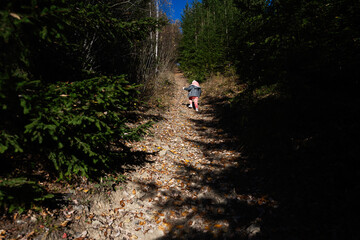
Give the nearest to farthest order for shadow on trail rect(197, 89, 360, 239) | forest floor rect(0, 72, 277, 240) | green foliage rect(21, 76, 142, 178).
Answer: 1. green foliage rect(21, 76, 142, 178)
2. shadow on trail rect(197, 89, 360, 239)
3. forest floor rect(0, 72, 277, 240)

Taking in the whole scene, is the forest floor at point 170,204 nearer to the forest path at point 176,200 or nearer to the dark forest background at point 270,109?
the forest path at point 176,200

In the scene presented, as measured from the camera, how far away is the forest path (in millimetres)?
3584

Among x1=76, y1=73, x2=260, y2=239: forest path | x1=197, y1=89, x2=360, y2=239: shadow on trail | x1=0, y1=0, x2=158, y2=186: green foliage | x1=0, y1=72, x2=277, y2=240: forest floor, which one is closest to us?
x1=0, y1=0, x2=158, y2=186: green foliage

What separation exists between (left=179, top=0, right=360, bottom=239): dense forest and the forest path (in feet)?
2.80

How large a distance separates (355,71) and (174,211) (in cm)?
465

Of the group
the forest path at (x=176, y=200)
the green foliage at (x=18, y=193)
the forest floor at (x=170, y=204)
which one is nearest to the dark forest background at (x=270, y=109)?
the green foliage at (x=18, y=193)

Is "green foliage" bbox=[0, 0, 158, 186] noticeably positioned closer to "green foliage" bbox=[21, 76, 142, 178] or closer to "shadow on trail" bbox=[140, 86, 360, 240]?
"green foliage" bbox=[21, 76, 142, 178]

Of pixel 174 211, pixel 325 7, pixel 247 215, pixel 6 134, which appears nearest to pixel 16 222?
pixel 6 134

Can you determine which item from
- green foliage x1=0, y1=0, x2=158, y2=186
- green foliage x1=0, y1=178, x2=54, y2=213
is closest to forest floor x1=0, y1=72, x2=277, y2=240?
green foliage x1=0, y1=178, x2=54, y2=213

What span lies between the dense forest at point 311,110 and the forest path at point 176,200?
85 cm

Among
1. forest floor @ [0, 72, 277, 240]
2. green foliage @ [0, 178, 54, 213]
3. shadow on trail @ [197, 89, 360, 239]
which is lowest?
forest floor @ [0, 72, 277, 240]

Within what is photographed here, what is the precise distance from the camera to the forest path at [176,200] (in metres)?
3.58

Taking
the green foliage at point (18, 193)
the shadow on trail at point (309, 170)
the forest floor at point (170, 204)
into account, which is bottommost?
the forest floor at point (170, 204)

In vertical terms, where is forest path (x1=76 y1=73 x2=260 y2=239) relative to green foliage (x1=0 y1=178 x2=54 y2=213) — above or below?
below
